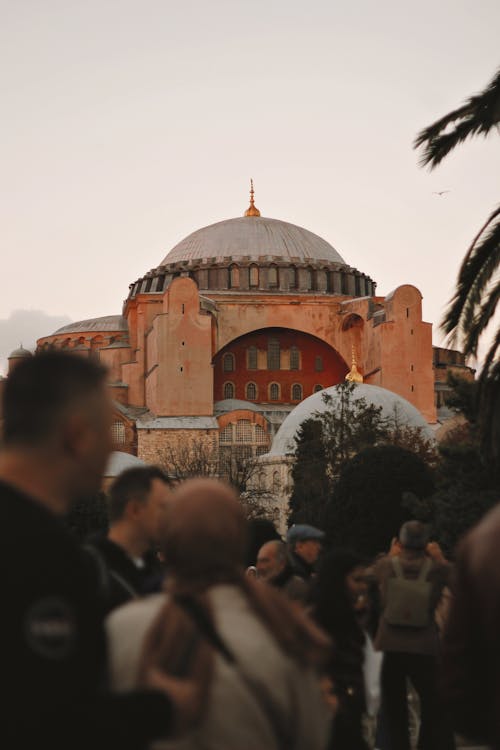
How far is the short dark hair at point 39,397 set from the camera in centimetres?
263

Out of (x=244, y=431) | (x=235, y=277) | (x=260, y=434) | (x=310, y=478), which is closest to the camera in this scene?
(x=310, y=478)

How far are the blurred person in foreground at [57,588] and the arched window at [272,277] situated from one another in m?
56.1

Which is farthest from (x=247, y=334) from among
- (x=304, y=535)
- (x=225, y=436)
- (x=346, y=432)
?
(x=304, y=535)

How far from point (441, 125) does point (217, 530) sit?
766cm

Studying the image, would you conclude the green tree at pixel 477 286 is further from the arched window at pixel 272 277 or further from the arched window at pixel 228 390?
the arched window at pixel 272 277

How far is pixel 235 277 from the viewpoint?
194 ft

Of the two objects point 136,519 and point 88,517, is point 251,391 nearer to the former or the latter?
point 88,517

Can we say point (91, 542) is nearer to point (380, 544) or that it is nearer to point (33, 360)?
point (33, 360)

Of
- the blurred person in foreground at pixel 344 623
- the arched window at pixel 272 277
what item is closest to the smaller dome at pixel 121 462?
the arched window at pixel 272 277

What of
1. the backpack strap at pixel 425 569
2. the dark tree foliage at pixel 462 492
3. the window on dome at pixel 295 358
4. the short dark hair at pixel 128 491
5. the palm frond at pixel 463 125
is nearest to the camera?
the short dark hair at pixel 128 491

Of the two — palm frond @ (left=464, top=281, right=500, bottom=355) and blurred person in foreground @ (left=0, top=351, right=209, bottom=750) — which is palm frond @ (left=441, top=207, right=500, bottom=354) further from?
blurred person in foreground @ (left=0, top=351, right=209, bottom=750)

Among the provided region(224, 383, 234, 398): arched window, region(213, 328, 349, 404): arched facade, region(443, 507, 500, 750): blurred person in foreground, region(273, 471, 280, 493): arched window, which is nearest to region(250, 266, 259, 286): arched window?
region(213, 328, 349, 404): arched facade

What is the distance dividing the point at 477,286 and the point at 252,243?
51476 millimetres

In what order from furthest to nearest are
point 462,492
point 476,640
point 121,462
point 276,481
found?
1. point 121,462
2. point 276,481
3. point 462,492
4. point 476,640
